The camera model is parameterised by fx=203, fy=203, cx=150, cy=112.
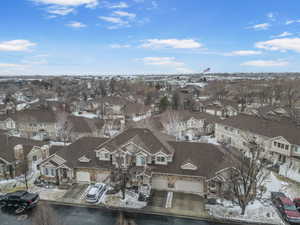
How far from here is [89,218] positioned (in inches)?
756

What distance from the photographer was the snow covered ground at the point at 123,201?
21.0 meters

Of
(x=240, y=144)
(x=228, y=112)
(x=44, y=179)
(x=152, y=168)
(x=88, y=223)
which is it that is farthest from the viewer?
(x=228, y=112)

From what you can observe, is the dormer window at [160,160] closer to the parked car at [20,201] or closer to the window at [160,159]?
the window at [160,159]

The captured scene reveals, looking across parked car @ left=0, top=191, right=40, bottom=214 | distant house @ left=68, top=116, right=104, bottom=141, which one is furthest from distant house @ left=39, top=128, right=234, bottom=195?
distant house @ left=68, top=116, right=104, bottom=141

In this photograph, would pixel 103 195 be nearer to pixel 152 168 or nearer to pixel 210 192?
pixel 152 168

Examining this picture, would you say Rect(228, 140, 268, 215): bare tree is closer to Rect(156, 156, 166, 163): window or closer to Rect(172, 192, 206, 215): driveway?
Rect(172, 192, 206, 215): driveway

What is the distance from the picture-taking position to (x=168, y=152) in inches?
976

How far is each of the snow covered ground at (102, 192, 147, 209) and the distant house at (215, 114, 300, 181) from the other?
1800cm

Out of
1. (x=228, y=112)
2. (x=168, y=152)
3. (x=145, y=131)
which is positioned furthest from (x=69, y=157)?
(x=228, y=112)

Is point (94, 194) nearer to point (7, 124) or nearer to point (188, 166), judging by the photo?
point (188, 166)

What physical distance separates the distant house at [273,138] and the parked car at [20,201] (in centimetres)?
2771

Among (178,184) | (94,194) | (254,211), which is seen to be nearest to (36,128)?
(94,194)

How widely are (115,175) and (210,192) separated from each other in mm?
11183

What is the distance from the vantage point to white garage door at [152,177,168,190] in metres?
24.0
